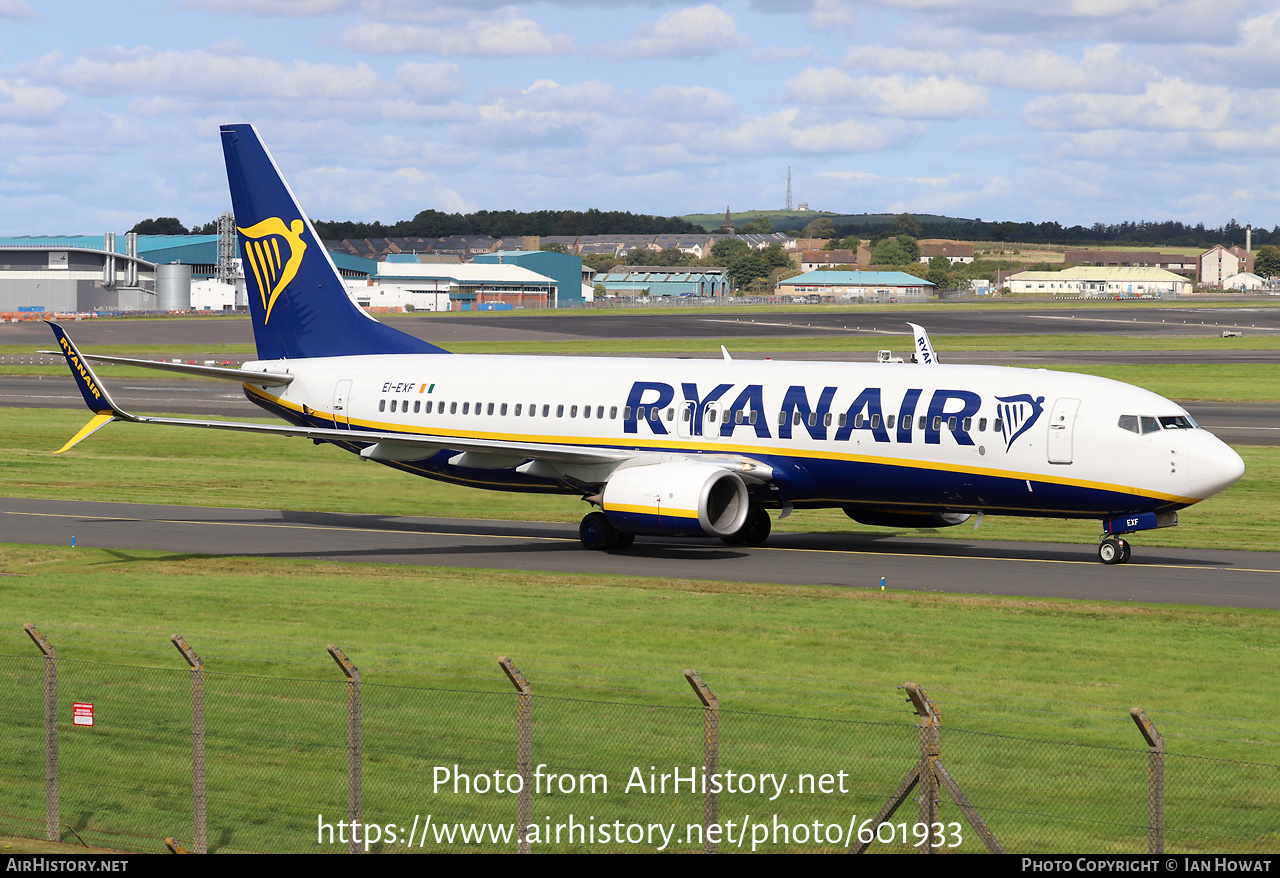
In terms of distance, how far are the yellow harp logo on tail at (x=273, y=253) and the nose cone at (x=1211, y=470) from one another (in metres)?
24.6

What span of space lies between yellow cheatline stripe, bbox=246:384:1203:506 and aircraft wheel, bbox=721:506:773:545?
2.38m

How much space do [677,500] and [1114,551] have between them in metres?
9.65

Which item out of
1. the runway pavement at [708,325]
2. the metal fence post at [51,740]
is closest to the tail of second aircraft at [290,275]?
the metal fence post at [51,740]

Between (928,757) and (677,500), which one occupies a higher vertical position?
(928,757)

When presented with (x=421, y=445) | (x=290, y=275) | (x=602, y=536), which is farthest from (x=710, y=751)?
(x=290, y=275)

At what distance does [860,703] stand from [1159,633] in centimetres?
775

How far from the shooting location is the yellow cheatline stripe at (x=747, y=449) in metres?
32.8

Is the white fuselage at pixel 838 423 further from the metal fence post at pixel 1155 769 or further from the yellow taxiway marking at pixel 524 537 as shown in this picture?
the metal fence post at pixel 1155 769

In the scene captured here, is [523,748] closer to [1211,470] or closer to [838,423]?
[1211,470]

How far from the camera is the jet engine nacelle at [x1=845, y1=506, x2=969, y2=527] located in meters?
36.6

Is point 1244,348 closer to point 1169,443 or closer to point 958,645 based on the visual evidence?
point 1169,443

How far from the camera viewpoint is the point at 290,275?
4341 centimetres

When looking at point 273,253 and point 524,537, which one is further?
point 273,253

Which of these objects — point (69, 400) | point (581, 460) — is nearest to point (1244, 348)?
point (69, 400)
